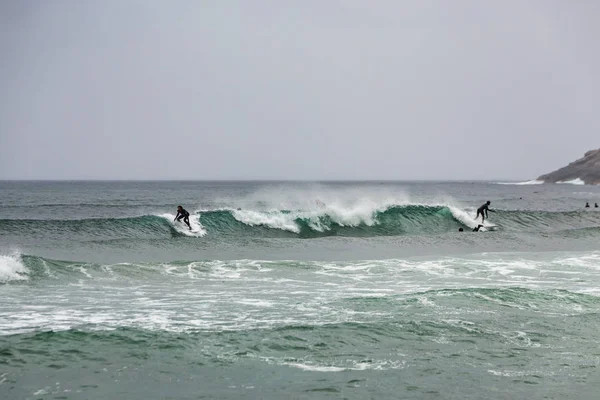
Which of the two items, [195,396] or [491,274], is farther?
[491,274]

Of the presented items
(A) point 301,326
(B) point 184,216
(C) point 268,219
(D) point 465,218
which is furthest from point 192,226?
(A) point 301,326

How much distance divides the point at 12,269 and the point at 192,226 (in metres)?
16.9

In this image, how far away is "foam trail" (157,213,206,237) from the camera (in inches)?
1309

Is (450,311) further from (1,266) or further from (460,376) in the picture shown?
(1,266)

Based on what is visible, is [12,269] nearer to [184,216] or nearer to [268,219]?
[184,216]

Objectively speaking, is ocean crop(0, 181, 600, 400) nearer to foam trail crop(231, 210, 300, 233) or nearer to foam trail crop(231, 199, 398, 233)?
foam trail crop(231, 210, 300, 233)

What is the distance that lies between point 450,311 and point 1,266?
12392 millimetres

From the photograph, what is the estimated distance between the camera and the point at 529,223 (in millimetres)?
41906

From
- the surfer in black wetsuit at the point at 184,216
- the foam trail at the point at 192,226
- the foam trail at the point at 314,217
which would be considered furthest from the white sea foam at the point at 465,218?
the surfer in black wetsuit at the point at 184,216

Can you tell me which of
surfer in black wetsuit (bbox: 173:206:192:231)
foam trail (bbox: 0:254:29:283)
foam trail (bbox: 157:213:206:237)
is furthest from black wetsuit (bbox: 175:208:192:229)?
foam trail (bbox: 0:254:29:283)

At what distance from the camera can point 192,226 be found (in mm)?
34344

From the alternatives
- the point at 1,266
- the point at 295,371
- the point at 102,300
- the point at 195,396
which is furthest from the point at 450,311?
the point at 1,266

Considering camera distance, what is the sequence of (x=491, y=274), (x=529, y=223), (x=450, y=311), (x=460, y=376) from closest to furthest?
(x=460, y=376) → (x=450, y=311) → (x=491, y=274) → (x=529, y=223)

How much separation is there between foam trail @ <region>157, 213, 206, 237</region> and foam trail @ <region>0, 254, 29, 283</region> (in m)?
15.0
